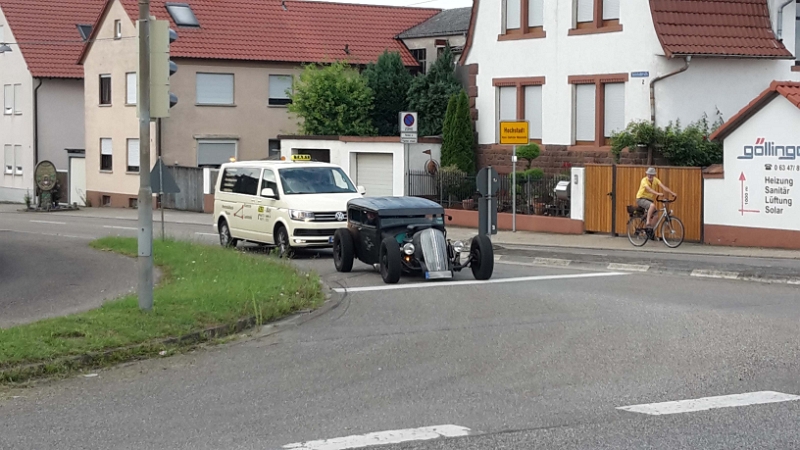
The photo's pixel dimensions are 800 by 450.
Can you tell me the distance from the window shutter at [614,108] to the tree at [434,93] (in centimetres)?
873

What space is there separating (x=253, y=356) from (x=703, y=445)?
5339mm

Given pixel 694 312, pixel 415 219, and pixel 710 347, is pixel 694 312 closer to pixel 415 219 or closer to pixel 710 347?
pixel 710 347

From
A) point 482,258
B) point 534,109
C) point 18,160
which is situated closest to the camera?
point 482,258

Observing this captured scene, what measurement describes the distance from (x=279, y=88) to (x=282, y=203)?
85.0 feet

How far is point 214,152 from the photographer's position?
47.5 metres

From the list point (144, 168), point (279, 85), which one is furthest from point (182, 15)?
point (144, 168)

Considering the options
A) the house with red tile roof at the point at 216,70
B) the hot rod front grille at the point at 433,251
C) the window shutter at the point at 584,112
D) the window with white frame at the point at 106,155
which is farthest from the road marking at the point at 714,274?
the window with white frame at the point at 106,155

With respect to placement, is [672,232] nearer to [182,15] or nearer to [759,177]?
[759,177]

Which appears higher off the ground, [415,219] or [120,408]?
[415,219]

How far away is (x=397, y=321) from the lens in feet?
45.7

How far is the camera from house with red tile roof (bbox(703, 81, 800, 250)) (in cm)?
2298

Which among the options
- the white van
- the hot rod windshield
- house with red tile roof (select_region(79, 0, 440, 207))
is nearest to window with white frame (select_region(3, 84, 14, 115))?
house with red tile roof (select_region(79, 0, 440, 207))

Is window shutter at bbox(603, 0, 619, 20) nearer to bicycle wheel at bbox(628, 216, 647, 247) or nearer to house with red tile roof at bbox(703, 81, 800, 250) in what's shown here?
bicycle wheel at bbox(628, 216, 647, 247)

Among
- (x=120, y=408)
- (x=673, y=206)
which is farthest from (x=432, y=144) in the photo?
(x=120, y=408)
